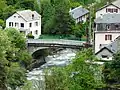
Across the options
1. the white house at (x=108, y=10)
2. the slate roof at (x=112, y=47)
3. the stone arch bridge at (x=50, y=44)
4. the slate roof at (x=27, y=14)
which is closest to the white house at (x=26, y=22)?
the slate roof at (x=27, y=14)

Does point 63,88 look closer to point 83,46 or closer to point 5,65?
point 5,65

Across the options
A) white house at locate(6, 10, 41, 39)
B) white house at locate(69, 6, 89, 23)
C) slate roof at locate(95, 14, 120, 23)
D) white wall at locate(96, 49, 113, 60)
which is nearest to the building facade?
slate roof at locate(95, 14, 120, 23)

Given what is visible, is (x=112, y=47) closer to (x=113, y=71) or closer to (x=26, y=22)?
(x=113, y=71)

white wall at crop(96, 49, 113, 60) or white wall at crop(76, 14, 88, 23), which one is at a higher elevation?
white wall at crop(76, 14, 88, 23)

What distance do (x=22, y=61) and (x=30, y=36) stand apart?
10409 mm

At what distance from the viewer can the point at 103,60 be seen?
4869 cm

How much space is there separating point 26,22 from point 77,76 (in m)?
30.3

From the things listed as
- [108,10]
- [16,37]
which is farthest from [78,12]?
[16,37]

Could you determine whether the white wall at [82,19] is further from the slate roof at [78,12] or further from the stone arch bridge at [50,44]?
the stone arch bridge at [50,44]

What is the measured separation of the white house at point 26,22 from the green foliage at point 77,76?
28.4 m

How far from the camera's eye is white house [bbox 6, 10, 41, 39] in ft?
200

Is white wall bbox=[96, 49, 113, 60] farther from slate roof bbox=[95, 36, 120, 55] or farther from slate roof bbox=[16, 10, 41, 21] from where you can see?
slate roof bbox=[16, 10, 41, 21]

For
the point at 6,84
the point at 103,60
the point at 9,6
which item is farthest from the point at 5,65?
the point at 9,6

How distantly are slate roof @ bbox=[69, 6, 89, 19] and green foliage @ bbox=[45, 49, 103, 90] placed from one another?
3206cm
